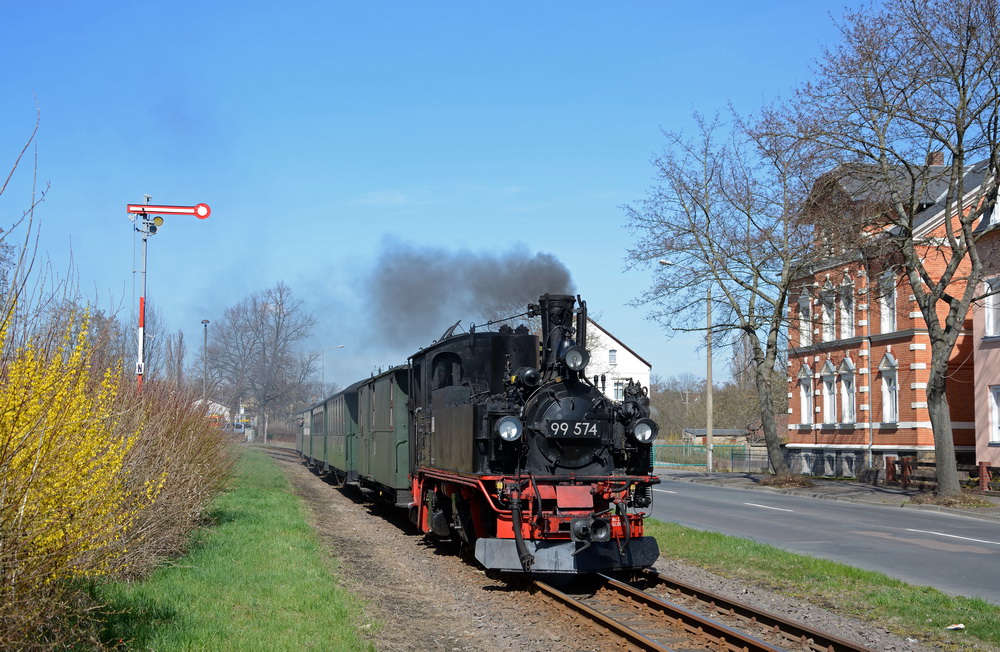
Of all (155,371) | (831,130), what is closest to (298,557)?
(155,371)

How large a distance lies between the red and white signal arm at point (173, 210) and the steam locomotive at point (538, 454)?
4.71 m

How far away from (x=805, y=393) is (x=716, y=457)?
755 centimetres

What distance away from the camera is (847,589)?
10.8 m

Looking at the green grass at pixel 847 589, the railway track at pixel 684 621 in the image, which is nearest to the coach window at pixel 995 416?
the green grass at pixel 847 589

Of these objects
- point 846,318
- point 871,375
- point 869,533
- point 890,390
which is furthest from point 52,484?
point 846,318

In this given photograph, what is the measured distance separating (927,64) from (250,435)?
5909 centimetres

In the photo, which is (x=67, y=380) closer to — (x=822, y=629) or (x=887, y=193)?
(x=822, y=629)

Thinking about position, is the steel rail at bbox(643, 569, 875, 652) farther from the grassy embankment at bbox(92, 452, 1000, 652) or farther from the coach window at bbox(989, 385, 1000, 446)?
the coach window at bbox(989, 385, 1000, 446)

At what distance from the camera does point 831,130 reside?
890 inches

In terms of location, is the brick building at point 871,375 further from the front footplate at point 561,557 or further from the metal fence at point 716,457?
the front footplate at point 561,557

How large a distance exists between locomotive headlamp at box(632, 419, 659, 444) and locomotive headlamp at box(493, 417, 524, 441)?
1.60m

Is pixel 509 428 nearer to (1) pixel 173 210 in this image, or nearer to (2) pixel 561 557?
(2) pixel 561 557

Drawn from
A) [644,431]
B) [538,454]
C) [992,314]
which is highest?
[992,314]

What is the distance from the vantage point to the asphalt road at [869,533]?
12.5 metres
